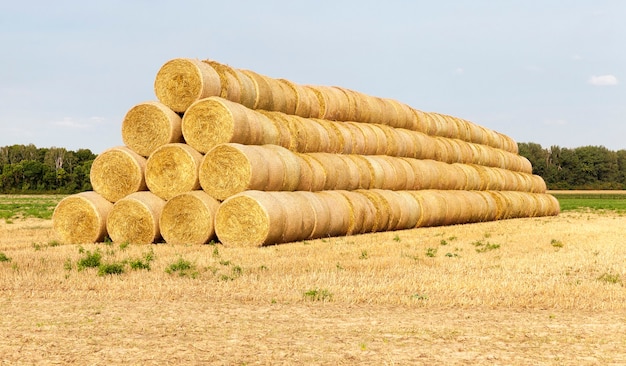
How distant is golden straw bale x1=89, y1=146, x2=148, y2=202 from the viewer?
18.9 meters

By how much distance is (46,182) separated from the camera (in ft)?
324

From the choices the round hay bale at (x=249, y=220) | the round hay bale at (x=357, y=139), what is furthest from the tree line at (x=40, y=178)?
the round hay bale at (x=249, y=220)

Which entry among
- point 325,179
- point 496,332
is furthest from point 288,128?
point 496,332

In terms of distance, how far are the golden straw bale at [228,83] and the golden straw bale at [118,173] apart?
2.68m

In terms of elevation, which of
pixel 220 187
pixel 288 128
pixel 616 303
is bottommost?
pixel 616 303

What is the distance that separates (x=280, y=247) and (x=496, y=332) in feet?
28.8

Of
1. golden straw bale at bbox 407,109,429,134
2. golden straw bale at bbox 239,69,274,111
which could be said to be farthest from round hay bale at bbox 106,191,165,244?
golden straw bale at bbox 407,109,429,134

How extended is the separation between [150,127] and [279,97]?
4085 millimetres

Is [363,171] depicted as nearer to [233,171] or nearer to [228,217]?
[233,171]

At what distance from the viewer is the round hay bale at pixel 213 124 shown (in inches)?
711

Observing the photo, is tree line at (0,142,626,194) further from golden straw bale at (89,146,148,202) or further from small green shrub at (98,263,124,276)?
small green shrub at (98,263,124,276)

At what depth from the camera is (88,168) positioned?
3880 inches

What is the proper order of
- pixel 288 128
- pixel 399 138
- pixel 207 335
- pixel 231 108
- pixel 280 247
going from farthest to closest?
pixel 399 138, pixel 288 128, pixel 231 108, pixel 280 247, pixel 207 335

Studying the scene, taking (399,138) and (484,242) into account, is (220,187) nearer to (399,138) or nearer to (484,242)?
(484,242)
